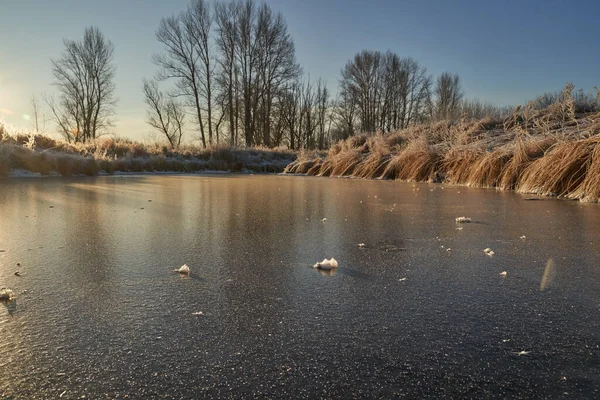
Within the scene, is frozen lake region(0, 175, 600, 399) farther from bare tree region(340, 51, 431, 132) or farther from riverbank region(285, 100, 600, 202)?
bare tree region(340, 51, 431, 132)

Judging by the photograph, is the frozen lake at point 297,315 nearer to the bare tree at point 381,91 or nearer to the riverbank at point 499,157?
the riverbank at point 499,157

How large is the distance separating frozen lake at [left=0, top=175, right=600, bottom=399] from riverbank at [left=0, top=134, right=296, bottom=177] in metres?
7.67

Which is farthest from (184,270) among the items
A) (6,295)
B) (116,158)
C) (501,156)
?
(116,158)

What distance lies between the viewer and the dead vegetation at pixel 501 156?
4.62m

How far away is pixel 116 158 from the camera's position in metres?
12.5

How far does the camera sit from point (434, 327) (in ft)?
Answer: 3.28

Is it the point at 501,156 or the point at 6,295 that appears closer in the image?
the point at 6,295

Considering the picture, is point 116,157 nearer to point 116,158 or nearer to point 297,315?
point 116,158

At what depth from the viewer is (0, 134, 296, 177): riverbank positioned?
866cm

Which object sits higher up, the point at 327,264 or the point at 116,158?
the point at 116,158

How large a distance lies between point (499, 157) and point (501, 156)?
0.05m

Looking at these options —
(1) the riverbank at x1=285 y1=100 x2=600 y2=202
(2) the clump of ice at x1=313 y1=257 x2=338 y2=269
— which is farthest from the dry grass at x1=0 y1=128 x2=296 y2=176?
(2) the clump of ice at x1=313 y1=257 x2=338 y2=269

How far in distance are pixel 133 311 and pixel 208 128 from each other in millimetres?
21407

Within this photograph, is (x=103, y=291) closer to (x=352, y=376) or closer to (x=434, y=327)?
(x=352, y=376)
